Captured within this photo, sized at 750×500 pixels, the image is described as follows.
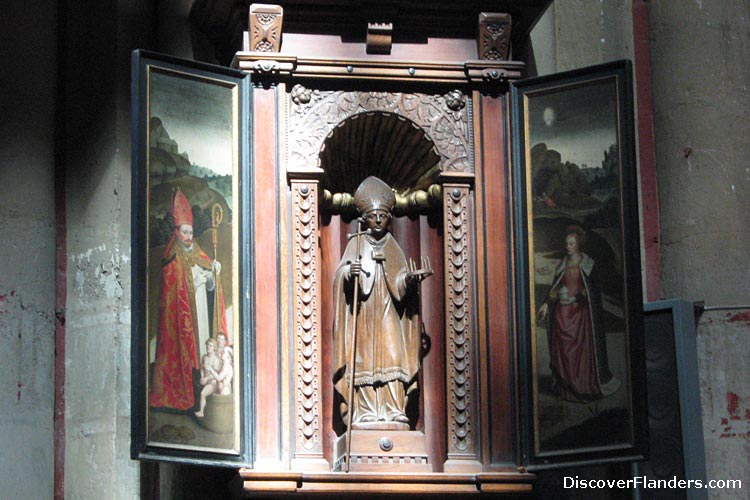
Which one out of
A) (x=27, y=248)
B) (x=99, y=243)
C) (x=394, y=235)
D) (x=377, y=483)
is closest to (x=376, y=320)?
(x=394, y=235)

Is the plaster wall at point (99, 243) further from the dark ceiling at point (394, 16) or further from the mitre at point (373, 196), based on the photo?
the mitre at point (373, 196)

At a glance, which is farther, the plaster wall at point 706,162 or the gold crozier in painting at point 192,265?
the plaster wall at point 706,162

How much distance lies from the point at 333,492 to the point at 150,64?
211cm

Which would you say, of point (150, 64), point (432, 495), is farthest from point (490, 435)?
point (150, 64)

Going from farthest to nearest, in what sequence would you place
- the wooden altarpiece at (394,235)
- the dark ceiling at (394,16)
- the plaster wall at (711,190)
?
the plaster wall at (711,190) < the dark ceiling at (394,16) < the wooden altarpiece at (394,235)

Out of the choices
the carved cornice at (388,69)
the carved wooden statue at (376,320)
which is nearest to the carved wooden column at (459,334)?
the carved wooden statue at (376,320)

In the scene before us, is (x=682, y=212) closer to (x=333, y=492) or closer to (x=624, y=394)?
(x=624, y=394)

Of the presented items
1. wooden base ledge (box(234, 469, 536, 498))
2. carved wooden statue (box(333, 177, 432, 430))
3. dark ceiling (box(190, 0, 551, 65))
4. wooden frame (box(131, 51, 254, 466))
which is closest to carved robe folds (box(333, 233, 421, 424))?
carved wooden statue (box(333, 177, 432, 430))

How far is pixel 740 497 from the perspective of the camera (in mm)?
8109

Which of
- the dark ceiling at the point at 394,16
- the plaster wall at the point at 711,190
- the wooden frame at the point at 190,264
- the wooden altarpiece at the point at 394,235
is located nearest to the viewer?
the wooden frame at the point at 190,264

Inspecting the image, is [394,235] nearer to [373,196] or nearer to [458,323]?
[373,196]

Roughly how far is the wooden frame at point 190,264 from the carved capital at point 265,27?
0.23m

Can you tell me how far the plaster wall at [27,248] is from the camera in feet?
26.5

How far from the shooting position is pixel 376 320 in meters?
8.03
